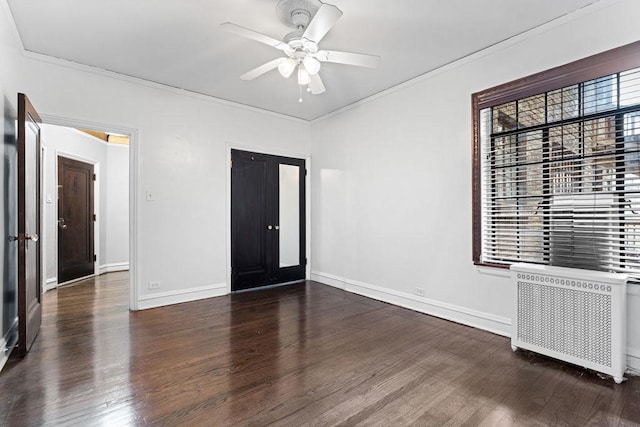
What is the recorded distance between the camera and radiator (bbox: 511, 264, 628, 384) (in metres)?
2.23

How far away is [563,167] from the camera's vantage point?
2.74m

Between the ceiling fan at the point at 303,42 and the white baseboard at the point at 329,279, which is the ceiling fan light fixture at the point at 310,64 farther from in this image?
the white baseboard at the point at 329,279

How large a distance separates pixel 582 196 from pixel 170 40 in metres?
3.86

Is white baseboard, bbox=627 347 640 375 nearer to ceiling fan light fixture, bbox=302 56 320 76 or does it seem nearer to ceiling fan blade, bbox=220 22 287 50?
ceiling fan light fixture, bbox=302 56 320 76

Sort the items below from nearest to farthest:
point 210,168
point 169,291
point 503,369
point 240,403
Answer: point 240,403 → point 503,369 → point 169,291 → point 210,168

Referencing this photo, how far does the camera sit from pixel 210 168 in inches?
177

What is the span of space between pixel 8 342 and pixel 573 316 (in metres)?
4.38

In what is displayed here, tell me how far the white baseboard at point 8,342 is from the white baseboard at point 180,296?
122 centimetres

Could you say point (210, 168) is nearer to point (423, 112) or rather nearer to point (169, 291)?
point (169, 291)

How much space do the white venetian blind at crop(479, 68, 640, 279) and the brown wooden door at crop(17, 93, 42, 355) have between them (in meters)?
4.07

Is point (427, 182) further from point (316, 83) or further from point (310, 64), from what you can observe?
point (310, 64)

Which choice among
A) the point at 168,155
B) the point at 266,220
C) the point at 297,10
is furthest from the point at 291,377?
the point at 168,155

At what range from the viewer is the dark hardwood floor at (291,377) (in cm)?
188

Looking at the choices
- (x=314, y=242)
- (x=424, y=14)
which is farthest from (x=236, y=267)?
(x=424, y=14)
